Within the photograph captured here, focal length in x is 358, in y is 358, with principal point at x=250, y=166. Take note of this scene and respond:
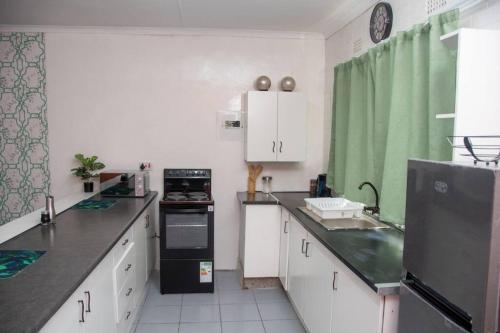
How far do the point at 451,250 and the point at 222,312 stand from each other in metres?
2.42

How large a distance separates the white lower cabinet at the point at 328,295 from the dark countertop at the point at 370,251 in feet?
0.24

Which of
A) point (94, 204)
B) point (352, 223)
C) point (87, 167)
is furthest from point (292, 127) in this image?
point (87, 167)

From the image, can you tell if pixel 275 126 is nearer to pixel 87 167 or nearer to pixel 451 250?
pixel 87 167

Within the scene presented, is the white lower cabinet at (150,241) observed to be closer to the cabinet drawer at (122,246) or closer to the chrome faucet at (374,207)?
the cabinet drawer at (122,246)

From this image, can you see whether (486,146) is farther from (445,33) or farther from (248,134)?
(248,134)


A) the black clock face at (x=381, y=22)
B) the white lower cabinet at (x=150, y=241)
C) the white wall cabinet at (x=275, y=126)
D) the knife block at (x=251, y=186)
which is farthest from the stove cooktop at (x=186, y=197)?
the black clock face at (x=381, y=22)

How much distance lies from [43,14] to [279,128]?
2.50 meters

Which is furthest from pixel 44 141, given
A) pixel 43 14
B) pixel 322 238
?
pixel 322 238

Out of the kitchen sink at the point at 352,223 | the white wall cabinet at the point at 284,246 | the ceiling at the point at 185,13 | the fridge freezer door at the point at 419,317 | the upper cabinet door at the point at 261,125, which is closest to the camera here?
the fridge freezer door at the point at 419,317

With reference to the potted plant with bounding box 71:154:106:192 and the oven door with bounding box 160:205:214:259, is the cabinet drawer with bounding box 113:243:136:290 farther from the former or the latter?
the potted plant with bounding box 71:154:106:192

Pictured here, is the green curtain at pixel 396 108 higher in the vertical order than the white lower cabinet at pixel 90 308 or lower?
higher

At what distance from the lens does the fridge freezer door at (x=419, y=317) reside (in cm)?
120

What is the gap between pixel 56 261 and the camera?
173 centimetres

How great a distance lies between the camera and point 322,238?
221cm
